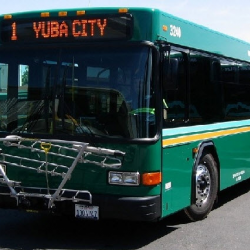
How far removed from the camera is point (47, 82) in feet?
20.5

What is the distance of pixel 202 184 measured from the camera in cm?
733

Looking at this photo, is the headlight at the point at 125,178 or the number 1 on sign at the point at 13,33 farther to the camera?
the number 1 on sign at the point at 13,33

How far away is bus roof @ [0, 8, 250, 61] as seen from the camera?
5949 millimetres

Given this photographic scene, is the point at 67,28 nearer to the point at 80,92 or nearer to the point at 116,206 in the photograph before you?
the point at 80,92

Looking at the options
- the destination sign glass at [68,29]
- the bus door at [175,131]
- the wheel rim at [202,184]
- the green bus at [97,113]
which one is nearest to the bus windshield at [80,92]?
the green bus at [97,113]

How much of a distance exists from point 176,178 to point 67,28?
228 cm

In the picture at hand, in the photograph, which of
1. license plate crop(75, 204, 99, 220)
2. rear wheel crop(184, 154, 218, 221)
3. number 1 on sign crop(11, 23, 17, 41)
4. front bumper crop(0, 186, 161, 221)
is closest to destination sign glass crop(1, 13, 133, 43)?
number 1 on sign crop(11, 23, 17, 41)

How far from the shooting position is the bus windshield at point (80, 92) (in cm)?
588

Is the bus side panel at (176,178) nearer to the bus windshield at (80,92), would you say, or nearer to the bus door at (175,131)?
the bus door at (175,131)

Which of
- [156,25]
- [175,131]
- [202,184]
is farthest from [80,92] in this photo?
[202,184]

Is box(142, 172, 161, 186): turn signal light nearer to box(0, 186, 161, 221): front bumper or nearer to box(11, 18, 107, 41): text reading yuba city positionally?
box(0, 186, 161, 221): front bumper

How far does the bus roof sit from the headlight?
5.06ft

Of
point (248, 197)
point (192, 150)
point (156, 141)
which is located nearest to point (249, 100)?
point (248, 197)

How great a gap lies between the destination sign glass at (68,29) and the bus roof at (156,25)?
5cm
